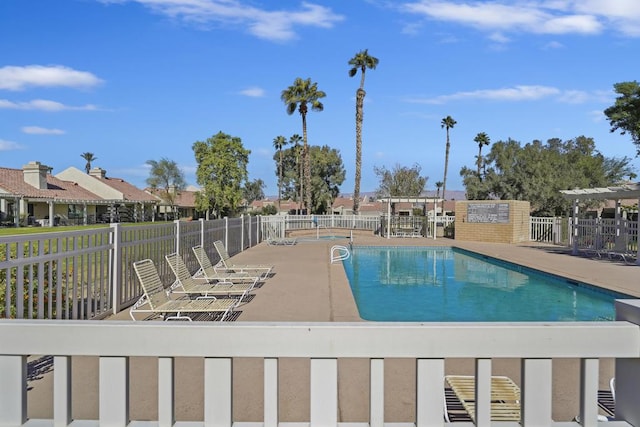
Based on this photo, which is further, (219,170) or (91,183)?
(91,183)

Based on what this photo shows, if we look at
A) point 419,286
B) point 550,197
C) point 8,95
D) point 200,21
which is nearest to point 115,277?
point 419,286

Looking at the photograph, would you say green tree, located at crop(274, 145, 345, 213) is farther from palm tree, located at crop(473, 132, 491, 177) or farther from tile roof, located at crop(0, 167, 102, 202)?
tile roof, located at crop(0, 167, 102, 202)

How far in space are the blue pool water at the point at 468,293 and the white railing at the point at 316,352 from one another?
7.03 m

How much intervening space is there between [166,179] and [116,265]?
57.7 meters

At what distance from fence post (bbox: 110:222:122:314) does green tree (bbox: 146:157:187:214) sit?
54650 millimetres

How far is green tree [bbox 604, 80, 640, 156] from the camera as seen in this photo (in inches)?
1056

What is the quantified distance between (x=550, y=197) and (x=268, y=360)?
37.3 m

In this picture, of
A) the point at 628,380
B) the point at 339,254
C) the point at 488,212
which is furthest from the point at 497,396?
the point at 488,212

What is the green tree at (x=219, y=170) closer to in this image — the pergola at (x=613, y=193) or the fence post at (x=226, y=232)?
the fence post at (x=226, y=232)

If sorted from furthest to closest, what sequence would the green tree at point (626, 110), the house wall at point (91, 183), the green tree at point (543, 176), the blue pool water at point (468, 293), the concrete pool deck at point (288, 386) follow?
the house wall at point (91, 183) < the green tree at point (543, 176) < the green tree at point (626, 110) < the blue pool water at point (468, 293) < the concrete pool deck at point (288, 386)

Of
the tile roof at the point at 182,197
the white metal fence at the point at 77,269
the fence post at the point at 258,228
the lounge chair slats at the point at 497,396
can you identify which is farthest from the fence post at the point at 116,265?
the tile roof at the point at 182,197

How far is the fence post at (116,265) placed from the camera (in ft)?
22.8

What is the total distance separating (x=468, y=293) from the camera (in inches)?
448

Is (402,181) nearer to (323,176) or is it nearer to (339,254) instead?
(323,176)
